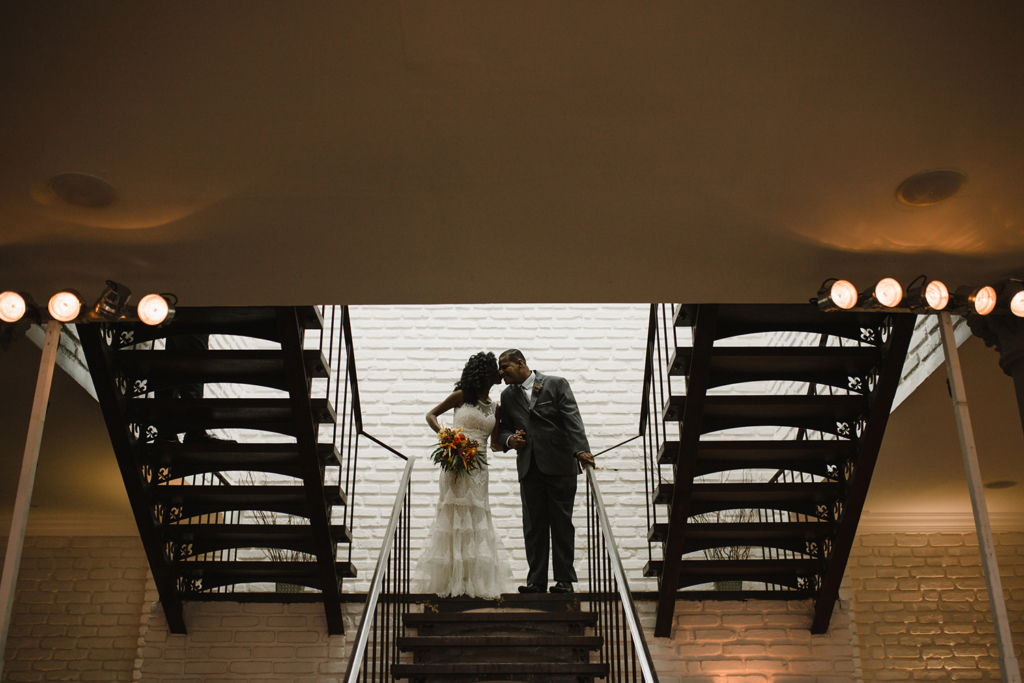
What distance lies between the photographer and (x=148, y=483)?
5105 mm

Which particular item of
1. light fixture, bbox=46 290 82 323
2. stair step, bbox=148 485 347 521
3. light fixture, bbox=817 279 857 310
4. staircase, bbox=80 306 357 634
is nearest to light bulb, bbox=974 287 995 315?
light fixture, bbox=817 279 857 310

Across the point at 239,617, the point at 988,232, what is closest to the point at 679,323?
the point at 988,232

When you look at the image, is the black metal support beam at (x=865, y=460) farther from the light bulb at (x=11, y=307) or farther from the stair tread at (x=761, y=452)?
the light bulb at (x=11, y=307)

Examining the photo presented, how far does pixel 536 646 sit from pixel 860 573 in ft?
12.4

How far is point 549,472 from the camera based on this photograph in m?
A: 5.15

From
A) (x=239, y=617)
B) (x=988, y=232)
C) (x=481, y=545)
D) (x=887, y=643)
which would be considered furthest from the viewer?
(x=887, y=643)

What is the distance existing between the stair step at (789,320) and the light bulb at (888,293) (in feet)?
3.24

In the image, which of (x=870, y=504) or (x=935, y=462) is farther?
(x=870, y=504)

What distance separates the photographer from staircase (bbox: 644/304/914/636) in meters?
4.61

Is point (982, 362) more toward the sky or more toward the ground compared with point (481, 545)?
more toward the sky

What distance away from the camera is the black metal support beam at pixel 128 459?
4465 millimetres

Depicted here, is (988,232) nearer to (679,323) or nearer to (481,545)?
(679,323)

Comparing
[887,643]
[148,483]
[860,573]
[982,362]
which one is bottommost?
[887,643]

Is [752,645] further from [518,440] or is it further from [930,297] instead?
[930,297]
